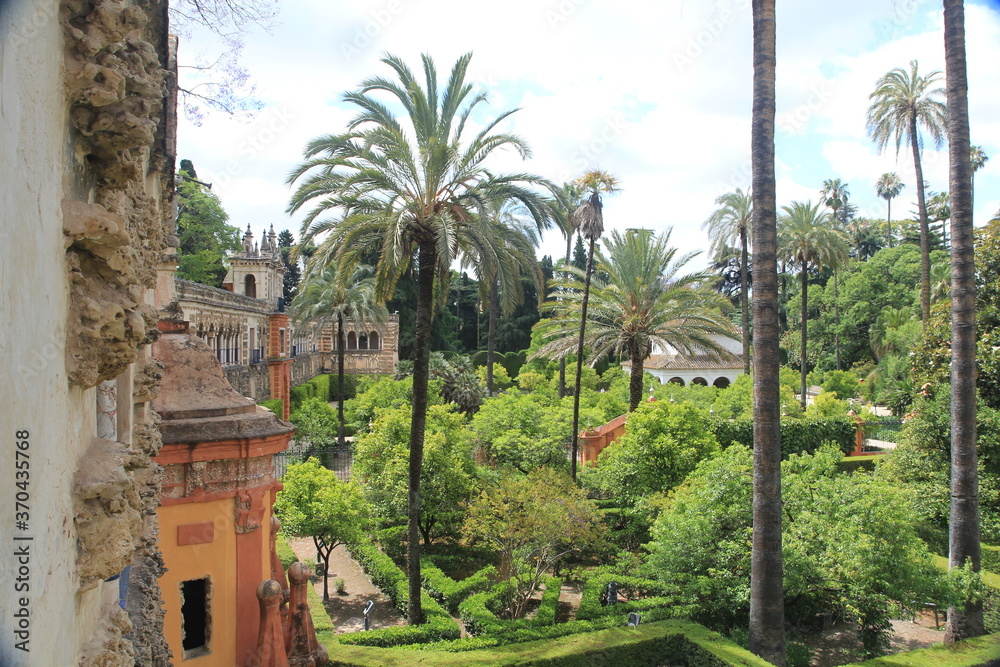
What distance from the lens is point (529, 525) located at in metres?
12.6

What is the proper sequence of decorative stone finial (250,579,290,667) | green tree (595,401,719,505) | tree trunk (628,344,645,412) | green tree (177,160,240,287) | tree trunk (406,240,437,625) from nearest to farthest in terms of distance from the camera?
decorative stone finial (250,579,290,667) < tree trunk (406,240,437,625) < green tree (595,401,719,505) < tree trunk (628,344,645,412) < green tree (177,160,240,287)

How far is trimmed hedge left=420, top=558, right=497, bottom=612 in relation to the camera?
502 inches

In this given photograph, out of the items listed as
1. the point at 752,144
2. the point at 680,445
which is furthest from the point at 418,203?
the point at 680,445

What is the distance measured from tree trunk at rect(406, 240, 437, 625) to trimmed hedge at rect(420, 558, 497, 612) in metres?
0.88

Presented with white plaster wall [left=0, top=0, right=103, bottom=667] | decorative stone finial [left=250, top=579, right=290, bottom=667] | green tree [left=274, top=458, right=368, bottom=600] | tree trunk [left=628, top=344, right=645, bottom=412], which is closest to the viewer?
white plaster wall [left=0, top=0, right=103, bottom=667]

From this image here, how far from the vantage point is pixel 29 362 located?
1.56 meters

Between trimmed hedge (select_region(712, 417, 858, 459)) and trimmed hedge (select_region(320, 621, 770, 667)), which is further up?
trimmed hedge (select_region(712, 417, 858, 459))

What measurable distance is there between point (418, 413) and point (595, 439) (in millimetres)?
12187

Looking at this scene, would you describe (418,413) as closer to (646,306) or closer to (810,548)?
(810,548)

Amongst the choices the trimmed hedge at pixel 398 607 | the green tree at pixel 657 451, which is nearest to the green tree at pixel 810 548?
the green tree at pixel 657 451

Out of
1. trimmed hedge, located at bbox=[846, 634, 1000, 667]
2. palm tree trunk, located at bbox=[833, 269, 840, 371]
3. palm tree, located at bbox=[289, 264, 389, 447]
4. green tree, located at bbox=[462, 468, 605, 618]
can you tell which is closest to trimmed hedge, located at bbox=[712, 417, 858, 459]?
green tree, located at bbox=[462, 468, 605, 618]

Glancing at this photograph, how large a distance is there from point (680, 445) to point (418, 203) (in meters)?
8.62

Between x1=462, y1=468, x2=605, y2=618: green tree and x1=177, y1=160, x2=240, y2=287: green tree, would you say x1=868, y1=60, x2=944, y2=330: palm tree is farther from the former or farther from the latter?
x1=177, y1=160, x2=240, y2=287: green tree

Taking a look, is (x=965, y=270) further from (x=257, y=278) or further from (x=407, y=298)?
(x=407, y=298)
